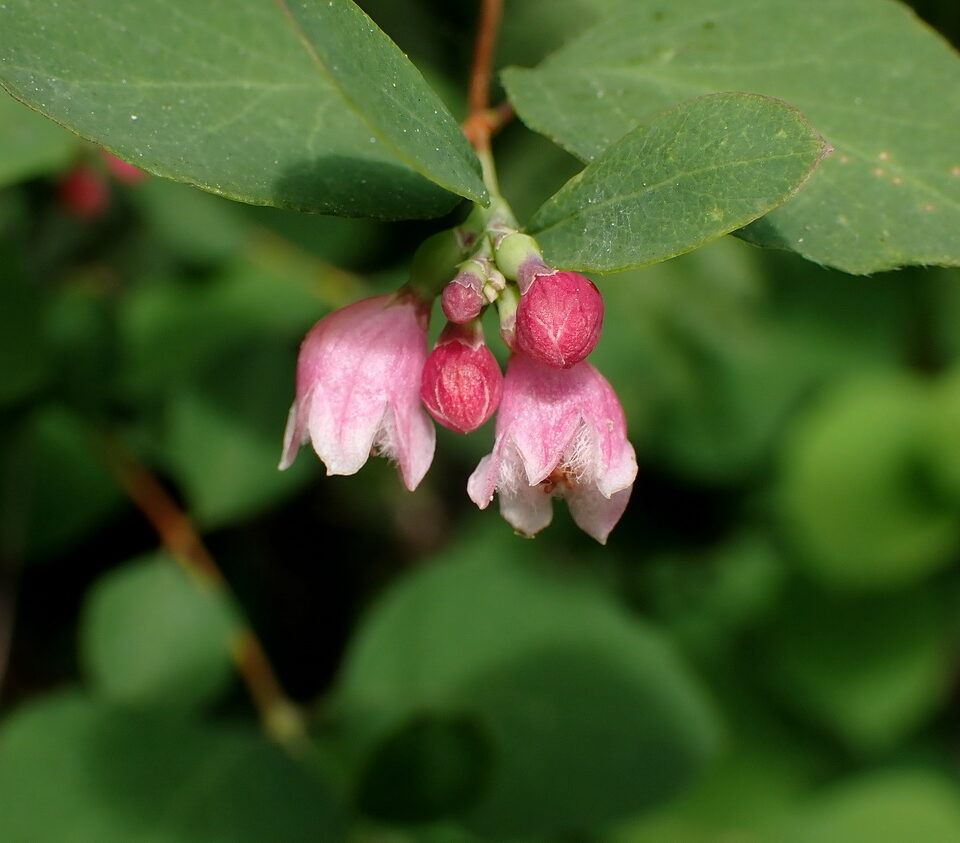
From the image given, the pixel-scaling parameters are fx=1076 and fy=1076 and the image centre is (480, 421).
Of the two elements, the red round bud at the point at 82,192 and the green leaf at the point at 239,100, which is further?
the red round bud at the point at 82,192

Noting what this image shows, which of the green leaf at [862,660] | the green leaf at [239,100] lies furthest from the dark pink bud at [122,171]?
the green leaf at [862,660]

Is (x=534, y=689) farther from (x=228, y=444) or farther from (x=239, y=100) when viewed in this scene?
(x=239, y=100)

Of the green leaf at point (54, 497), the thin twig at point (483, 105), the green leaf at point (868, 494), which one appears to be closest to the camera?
the thin twig at point (483, 105)

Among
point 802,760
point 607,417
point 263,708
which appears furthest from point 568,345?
point 802,760

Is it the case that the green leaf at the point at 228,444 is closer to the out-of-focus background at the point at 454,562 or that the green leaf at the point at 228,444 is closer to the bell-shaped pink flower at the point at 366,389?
the out-of-focus background at the point at 454,562

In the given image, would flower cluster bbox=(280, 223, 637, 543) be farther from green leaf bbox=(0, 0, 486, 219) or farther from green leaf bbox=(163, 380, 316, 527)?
green leaf bbox=(163, 380, 316, 527)

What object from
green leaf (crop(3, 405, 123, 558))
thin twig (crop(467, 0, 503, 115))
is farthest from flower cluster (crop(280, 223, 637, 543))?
green leaf (crop(3, 405, 123, 558))

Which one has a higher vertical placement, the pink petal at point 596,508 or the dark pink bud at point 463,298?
the dark pink bud at point 463,298

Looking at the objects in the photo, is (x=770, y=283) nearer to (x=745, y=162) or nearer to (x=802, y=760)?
(x=802, y=760)
